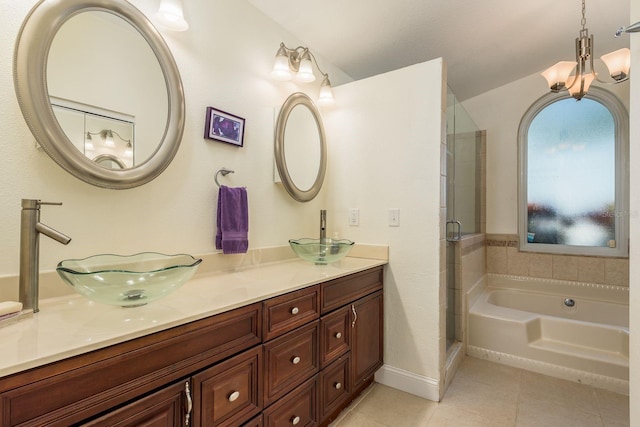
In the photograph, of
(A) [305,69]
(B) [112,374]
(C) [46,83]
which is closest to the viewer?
(B) [112,374]

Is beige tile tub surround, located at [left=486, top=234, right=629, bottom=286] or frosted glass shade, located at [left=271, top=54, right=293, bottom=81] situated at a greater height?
frosted glass shade, located at [left=271, top=54, right=293, bottom=81]

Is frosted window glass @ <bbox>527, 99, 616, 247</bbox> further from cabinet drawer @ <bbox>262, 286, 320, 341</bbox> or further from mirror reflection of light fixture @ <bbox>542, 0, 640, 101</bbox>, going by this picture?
cabinet drawer @ <bbox>262, 286, 320, 341</bbox>

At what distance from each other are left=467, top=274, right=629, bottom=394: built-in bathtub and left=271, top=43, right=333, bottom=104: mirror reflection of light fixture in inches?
87.4

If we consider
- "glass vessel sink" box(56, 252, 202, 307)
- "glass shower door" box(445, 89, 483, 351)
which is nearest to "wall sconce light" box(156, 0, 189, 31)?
"glass vessel sink" box(56, 252, 202, 307)

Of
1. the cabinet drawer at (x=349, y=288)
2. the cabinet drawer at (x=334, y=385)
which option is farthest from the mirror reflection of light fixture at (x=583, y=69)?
the cabinet drawer at (x=334, y=385)

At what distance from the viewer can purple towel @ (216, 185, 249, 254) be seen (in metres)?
1.62

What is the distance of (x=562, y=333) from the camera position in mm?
2523

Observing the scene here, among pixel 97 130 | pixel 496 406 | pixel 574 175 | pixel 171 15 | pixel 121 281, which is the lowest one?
pixel 496 406

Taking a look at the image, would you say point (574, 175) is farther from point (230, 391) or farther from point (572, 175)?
point (230, 391)

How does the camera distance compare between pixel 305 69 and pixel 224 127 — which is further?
pixel 305 69

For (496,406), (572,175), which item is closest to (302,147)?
(496,406)

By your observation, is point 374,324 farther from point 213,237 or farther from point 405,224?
point 213,237

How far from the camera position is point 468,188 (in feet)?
10.2

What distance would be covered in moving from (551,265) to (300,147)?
3.10m
